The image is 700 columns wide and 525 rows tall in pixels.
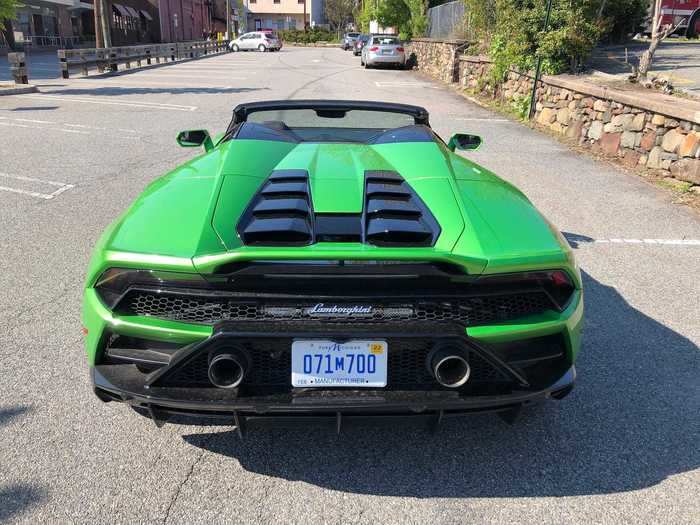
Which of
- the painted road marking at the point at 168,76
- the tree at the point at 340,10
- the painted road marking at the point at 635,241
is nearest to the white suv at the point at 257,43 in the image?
the painted road marking at the point at 168,76

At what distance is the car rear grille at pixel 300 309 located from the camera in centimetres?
209

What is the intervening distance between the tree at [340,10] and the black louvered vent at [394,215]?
289 feet

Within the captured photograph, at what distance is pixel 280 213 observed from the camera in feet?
7.47

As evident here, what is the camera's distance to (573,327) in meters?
2.25

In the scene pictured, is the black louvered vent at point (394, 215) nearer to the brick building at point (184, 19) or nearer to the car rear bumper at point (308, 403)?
the car rear bumper at point (308, 403)

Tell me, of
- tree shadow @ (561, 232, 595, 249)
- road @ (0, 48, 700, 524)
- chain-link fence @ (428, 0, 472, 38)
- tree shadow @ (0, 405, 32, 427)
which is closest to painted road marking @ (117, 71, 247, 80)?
chain-link fence @ (428, 0, 472, 38)

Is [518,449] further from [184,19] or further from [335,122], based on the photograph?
[184,19]

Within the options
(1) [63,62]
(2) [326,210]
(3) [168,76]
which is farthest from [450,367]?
(3) [168,76]

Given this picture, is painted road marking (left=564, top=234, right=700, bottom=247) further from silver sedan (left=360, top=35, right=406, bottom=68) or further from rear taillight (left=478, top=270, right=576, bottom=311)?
silver sedan (left=360, top=35, right=406, bottom=68)

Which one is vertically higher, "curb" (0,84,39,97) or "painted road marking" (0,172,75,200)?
"curb" (0,84,39,97)

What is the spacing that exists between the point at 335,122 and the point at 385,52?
24.7m

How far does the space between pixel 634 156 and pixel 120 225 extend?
7922mm

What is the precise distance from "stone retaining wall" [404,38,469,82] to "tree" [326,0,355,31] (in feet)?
199

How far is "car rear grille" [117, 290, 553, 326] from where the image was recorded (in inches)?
82.2
